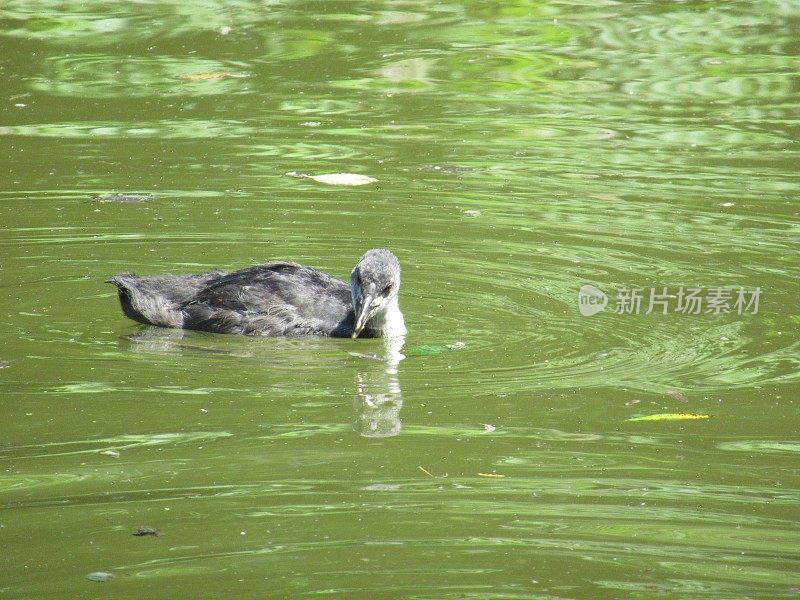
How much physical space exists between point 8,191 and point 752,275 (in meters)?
5.53

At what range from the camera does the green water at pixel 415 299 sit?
510 centimetres

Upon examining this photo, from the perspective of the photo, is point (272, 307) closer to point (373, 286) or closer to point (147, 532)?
point (373, 286)

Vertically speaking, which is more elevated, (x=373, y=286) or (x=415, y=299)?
(x=373, y=286)

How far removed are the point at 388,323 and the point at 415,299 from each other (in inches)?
30.9

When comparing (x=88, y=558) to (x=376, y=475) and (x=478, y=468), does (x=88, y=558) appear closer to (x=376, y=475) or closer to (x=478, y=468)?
(x=376, y=475)

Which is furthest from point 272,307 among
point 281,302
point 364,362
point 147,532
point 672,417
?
point 147,532

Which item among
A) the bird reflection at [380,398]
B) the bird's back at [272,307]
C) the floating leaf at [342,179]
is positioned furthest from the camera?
the floating leaf at [342,179]

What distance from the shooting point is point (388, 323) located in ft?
25.8

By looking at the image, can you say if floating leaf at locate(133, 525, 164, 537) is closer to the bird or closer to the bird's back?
the bird

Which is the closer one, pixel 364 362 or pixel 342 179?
pixel 364 362

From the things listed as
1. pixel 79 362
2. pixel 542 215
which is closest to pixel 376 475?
pixel 79 362

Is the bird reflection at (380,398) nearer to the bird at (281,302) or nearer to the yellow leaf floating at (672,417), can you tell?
the bird at (281,302)

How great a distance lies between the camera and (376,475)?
576 cm

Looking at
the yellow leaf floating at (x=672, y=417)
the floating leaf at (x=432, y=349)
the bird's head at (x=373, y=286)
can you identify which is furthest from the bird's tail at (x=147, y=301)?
the yellow leaf floating at (x=672, y=417)
